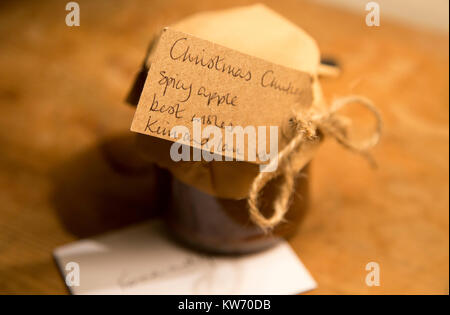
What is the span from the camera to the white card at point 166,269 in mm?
573

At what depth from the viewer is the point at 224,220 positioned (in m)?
0.55

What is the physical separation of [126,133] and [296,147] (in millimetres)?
317

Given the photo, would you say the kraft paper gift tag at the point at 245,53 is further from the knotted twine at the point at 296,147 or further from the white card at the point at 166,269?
the white card at the point at 166,269

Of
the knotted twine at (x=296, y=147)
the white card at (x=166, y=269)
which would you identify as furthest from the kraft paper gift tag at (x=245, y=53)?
the white card at (x=166, y=269)

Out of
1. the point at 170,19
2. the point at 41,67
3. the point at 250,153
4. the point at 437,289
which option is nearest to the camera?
the point at 250,153

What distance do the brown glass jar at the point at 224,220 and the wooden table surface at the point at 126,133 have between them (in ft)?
0.20

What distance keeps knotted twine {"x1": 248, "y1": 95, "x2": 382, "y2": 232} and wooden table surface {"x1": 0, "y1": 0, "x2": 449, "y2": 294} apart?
0.15ft

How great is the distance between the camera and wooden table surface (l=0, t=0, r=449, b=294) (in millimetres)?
613

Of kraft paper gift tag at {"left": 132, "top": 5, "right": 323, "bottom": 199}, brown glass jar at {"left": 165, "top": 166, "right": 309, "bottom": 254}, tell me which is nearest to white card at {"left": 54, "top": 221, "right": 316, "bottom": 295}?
brown glass jar at {"left": 165, "top": 166, "right": 309, "bottom": 254}

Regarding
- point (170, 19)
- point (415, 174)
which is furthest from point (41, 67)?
point (415, 174)

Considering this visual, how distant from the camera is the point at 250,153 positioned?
47 centimetres

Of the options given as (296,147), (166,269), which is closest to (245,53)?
(296,147)
